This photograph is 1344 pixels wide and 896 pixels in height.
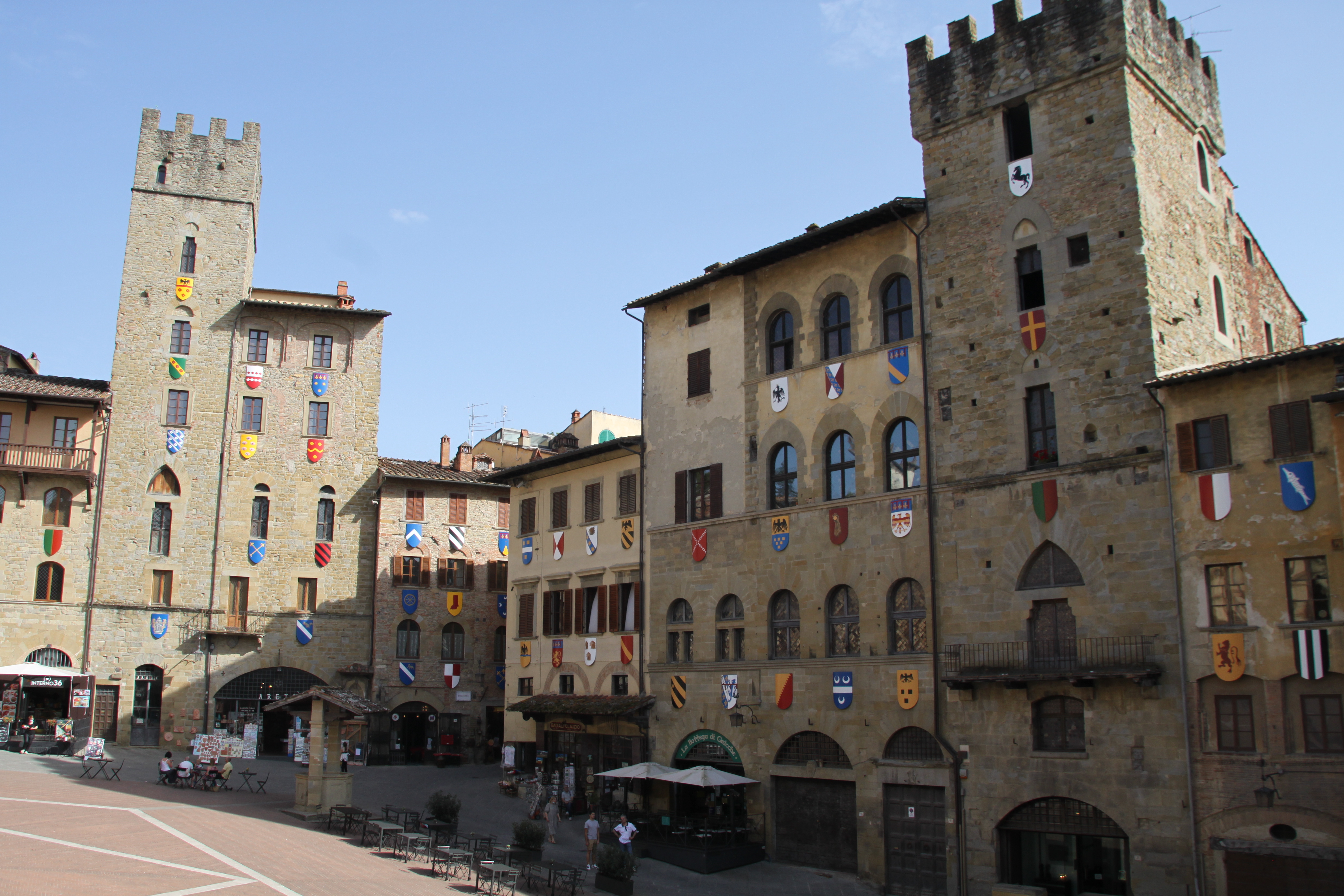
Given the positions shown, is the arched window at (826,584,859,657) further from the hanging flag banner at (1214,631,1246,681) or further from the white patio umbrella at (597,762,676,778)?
the hanging flag banner at (1214,631,1246,681)

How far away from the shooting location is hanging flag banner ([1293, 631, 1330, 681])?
67.3 feet

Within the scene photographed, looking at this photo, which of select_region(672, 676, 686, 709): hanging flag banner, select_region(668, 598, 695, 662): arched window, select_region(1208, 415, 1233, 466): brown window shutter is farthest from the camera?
select_region(668, 598, 695, 662): arched window

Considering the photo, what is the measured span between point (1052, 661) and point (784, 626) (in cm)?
772

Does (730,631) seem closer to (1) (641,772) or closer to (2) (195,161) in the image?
(1) (641,772)

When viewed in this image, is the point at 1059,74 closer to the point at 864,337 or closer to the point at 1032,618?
the point at 864,337

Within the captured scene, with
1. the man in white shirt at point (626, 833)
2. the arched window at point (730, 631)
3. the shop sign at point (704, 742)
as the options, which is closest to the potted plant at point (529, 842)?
the man in white shirt at point (626, 833)

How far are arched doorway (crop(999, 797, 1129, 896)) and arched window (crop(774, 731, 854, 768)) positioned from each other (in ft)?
14.7

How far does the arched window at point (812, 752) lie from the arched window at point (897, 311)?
1022 cm

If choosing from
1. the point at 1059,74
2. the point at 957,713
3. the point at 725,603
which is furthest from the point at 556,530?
the point at 1059,74

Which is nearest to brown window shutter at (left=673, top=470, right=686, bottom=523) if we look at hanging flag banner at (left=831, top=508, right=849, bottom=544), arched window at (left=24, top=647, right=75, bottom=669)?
hanging flag banner at (left=831, top=508, right=849, bottom=544)

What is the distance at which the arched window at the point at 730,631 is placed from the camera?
3117 centimetres

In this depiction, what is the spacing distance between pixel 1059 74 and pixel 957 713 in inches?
592

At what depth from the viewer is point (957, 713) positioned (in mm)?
25797

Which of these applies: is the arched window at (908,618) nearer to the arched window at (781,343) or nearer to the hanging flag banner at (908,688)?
the hanging flag banner at (908,688)
